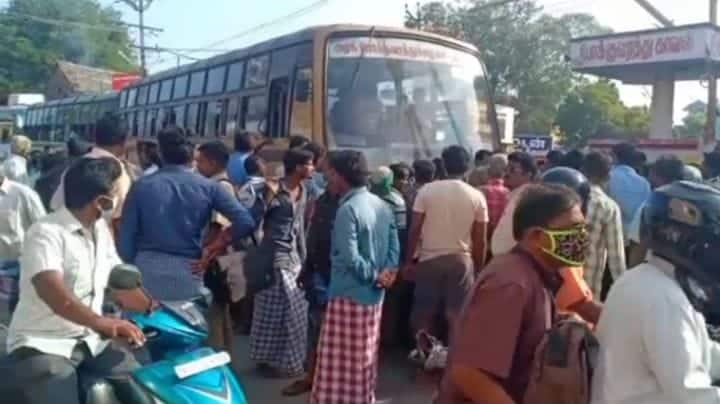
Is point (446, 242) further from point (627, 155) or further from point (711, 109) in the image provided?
point (711, 109)

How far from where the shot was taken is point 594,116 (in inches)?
1730

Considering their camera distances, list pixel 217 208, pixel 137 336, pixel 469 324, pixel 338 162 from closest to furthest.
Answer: pixel 469 324 < pixel 137 336 < pixel 217 208 < pixel 338 162

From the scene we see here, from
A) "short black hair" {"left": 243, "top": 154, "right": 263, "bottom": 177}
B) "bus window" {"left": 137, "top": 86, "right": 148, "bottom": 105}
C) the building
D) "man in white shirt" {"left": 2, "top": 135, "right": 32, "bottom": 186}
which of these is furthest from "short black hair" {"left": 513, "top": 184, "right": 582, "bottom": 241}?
the building

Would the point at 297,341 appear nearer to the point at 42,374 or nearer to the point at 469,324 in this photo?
the point at 42,374

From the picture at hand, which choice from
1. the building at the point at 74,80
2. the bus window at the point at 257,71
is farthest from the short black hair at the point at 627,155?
the building at the point at 74,80

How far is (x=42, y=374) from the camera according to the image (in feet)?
10.3

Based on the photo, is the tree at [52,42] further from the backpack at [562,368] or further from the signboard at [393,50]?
the backpack at [562,368]

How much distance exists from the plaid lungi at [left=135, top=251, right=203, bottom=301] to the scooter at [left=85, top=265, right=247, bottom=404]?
136 centimetres

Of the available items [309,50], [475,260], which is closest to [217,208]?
[475,260]

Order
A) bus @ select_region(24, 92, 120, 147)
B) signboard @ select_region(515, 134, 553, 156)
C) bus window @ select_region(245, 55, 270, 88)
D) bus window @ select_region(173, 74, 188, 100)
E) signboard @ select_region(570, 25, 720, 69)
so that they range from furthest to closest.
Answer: signboard @ select_region(570, 25, 720, 69) < bus @ select_region(24, 92, 120, 147) < signboard @ select_region(515, 134, 553, 156) < bus window @ select_region(173, 74, 188, 100) < bus window @ select_region(245, 55, 270, 88)

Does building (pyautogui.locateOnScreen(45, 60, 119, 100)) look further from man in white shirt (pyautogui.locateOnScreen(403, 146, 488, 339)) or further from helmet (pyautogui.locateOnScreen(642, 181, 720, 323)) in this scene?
helmet (pyautogui.locateOnScreen(642, 181, 720, 323))

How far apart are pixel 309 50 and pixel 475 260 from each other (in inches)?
159

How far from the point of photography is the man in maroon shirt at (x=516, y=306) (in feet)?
7.79

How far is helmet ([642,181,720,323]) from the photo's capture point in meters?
2.30
